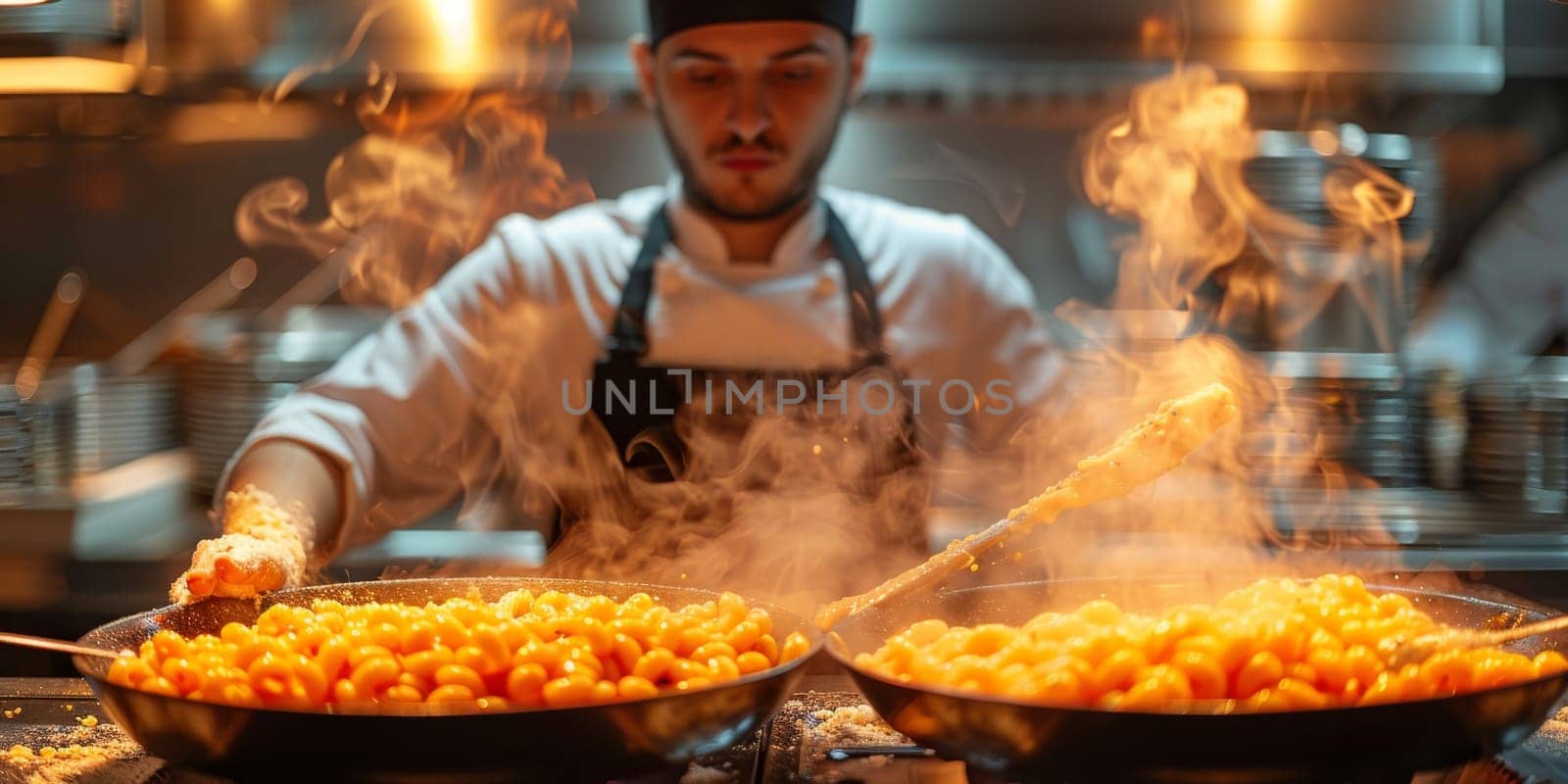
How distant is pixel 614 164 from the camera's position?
429 centimetres

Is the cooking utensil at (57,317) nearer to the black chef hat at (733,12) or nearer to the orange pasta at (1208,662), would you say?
the black chef hat at (733,12)

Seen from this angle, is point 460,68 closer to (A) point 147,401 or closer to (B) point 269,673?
(A) point 147,401

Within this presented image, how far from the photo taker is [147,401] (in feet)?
12.8

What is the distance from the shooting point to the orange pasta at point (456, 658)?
116 cm

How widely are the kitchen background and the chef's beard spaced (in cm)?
75

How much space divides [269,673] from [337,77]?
9.52 feet

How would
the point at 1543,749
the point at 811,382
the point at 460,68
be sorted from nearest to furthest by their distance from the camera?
the point at 1543,749 → the point at 811,382 → the point at 460,68

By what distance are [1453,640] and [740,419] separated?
188 cm

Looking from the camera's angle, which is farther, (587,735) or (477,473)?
(477,473)

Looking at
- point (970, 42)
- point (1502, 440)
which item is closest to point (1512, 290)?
point (1502, 440)

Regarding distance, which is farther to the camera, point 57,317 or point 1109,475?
point 57,317

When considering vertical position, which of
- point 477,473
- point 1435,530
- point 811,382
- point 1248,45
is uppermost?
point 1248,45

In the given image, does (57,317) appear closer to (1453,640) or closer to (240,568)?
(240,568)

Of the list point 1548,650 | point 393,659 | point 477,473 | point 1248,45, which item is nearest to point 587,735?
point 393,659
